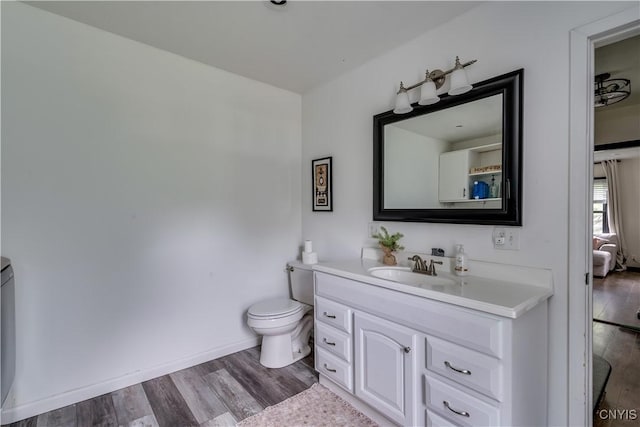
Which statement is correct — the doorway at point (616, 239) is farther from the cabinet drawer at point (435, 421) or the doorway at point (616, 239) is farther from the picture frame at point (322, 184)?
the picture frame at point (322, 184)

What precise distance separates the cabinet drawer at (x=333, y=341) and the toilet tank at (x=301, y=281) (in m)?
0.56

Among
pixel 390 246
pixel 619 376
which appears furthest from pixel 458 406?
pixel 619 376

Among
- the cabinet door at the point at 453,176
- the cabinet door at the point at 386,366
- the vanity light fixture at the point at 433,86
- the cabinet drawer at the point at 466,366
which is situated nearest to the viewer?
the cabinet drawer at the point at 466,366

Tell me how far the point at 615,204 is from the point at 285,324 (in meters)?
6.97

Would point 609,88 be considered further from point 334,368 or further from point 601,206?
point 601,206

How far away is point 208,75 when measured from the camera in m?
2.32

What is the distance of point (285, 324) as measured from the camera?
7.14 ft

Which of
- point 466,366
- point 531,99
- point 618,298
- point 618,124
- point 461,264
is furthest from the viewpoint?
point 618,298

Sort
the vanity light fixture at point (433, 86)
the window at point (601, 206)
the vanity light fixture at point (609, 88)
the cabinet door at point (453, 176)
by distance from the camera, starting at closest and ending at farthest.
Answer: the vanity light fixture at point (433, 86)
the cabinet door at point (453, 176)
the vanity light fixture at point (609, 88)
the window at point (601, 206)

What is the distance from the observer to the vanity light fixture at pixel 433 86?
1.62 m

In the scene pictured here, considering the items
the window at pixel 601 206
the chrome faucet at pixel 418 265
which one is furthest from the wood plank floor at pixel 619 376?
the window at pixel 601 206

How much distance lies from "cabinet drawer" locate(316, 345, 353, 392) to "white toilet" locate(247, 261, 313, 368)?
36cm

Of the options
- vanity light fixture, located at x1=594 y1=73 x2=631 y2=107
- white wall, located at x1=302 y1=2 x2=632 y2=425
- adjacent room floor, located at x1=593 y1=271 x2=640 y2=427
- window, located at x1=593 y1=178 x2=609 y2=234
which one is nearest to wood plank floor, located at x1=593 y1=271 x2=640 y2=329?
adjacent room floor, located at x1=593 y1=271 x2=640 y2=427

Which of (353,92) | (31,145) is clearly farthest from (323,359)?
(31,145)
